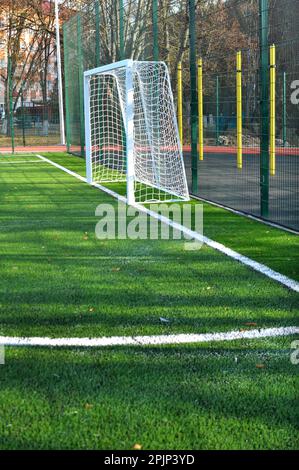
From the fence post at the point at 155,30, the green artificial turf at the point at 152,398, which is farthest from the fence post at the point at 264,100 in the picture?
the green artificial turf at the point at 152,398

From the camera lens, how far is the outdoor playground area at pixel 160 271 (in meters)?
3.78

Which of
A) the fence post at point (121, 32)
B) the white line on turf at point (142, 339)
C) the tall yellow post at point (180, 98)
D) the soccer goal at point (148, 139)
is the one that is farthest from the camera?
the fence post at point (121, 32)

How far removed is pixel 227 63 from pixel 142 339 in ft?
41.1

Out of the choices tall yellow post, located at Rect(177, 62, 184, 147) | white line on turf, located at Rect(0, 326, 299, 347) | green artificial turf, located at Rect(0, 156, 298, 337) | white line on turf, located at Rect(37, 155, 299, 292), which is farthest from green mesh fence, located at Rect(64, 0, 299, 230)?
white line on turf, located at Rect(0, 326, 299, 347)

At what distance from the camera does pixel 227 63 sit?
54.6ft

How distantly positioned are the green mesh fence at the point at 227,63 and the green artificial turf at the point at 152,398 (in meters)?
5.22

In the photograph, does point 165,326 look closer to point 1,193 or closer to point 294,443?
point 294,443

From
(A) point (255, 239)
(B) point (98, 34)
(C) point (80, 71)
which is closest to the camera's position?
(A) point (255, 239)

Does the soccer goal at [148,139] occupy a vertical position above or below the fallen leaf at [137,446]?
above

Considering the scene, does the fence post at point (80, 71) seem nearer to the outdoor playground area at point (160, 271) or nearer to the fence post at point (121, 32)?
the outdoor playground area at point (160, 271)

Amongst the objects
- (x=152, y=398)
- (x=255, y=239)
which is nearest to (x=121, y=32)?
(x=255, y=239)

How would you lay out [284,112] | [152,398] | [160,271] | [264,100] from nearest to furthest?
[152,398] → [160,271] → [264,100] → [284,112]

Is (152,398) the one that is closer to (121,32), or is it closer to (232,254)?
(232,254)

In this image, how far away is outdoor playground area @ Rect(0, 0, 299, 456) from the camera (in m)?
3.78
